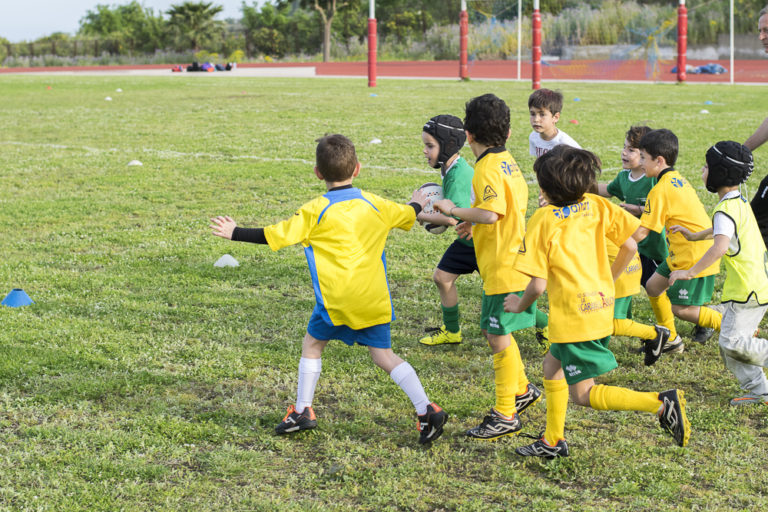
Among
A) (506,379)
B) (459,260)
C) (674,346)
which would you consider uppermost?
(459,260)

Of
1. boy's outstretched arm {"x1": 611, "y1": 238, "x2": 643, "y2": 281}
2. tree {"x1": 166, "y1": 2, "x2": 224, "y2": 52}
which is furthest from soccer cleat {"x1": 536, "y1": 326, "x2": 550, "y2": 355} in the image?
tree {"x1": 166, "y1": 2, "x2": 224, "y2": 52}

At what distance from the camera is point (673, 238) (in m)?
4.99

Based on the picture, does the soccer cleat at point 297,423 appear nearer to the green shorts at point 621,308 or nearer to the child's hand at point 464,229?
the child's hand at point 464,229

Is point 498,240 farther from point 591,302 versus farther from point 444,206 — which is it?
point 591,302

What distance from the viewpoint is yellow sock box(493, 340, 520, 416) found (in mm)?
4070

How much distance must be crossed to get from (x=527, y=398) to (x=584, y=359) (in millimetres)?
642

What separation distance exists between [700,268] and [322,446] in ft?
6.63

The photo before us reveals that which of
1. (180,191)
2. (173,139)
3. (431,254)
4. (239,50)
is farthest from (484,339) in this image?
(239,50)

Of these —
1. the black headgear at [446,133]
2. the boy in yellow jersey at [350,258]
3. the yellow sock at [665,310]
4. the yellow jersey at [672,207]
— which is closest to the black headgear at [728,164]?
the yellow jersey at [672,207]

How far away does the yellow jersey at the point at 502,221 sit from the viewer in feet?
13.3

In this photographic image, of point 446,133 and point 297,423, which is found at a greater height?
point 446,133

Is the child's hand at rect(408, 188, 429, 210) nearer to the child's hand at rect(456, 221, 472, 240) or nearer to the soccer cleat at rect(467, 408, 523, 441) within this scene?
the child's hand at rect(456, 221, 472, 240)

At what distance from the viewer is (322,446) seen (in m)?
3.99

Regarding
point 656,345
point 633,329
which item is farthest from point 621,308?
point 656,345
